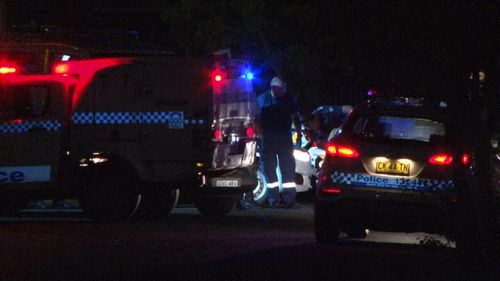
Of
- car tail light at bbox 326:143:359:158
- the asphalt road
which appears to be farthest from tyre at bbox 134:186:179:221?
car tail light at bbox 326:143:359:158

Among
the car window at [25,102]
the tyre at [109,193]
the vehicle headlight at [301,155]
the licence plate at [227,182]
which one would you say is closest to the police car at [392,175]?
the licence plate at [227,182]

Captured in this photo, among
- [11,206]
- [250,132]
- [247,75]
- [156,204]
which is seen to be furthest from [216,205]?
[11,206]

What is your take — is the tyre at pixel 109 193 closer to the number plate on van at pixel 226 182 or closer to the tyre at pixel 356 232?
the number plate on van at pixel 226 182

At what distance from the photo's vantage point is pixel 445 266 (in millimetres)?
12211

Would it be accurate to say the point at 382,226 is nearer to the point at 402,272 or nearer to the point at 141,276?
the point at 402,272

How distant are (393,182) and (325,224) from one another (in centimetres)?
94

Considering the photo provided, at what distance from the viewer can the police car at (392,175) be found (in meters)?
13.6

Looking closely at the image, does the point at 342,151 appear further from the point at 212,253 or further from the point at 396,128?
the point at 212,253

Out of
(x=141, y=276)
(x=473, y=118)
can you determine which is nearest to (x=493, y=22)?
(x=473, y=118)

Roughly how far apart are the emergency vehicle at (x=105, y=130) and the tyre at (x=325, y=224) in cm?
268

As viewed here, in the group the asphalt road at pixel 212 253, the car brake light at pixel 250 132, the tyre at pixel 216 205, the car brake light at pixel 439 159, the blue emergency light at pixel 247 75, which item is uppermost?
the blue emergency light at pixel 247 75

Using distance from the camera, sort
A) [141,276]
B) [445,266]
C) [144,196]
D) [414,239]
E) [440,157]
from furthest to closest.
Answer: [144,196] → [414,239] → [440,157] → [445,266] → [141,276]

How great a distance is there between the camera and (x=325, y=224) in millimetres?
14023

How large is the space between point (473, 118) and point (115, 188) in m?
5.81
